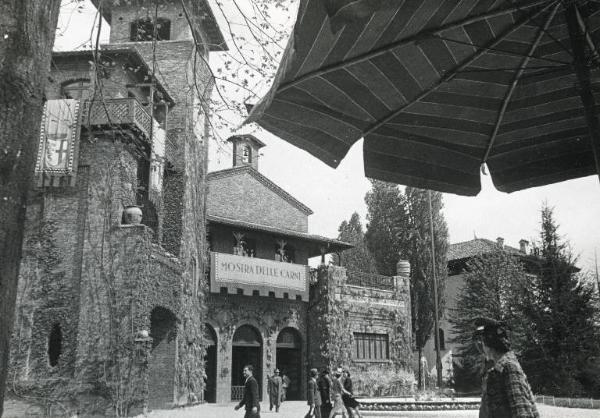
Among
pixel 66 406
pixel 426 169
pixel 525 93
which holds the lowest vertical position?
pixel 66 406

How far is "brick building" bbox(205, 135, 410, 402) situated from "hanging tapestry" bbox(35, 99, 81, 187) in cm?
858

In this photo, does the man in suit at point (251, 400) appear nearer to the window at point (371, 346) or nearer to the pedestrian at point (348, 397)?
the pedestrian at point (348, 397)

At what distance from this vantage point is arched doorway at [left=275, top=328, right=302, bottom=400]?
98.6 feet

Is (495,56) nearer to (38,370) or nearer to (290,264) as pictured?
(38,370)

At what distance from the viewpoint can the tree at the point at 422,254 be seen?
37500 mm

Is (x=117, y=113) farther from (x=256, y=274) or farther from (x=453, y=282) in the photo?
(x=453, y=282)

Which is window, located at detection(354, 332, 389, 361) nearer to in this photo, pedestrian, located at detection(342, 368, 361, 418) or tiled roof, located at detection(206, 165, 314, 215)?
tiled roof, located at detection(206, 165, 314, 215)

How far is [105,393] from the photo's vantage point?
60.1 feet

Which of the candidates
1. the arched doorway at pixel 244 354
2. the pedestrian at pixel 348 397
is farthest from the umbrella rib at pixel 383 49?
the arched doorway at pixel 244 354

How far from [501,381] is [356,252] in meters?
40.5

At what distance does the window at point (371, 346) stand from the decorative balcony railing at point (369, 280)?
2.79m

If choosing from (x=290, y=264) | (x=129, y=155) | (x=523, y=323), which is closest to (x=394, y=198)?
(x=290, y=264)

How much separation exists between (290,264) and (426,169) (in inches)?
989

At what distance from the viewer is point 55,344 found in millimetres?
19516
